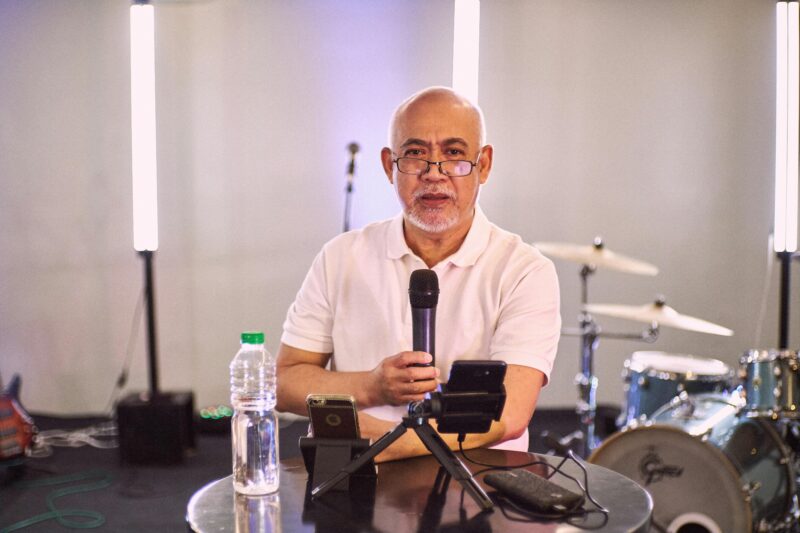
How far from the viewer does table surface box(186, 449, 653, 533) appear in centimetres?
120

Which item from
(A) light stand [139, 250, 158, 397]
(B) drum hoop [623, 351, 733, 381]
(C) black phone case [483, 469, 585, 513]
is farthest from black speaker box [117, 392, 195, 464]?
(C) black phone case [483, 469, 585, 513]

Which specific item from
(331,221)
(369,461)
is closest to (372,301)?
(369,461)

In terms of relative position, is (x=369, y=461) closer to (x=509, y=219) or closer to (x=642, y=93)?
(x=509, y=219)

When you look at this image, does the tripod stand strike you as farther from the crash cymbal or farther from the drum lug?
the crash cymbal

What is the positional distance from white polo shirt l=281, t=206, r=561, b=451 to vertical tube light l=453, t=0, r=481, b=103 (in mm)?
3195

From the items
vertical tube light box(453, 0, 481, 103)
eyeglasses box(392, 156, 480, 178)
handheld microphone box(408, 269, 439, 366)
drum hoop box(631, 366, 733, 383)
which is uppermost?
vertical tube light box(453, 0, 481, 103)

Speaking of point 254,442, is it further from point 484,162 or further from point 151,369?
point 151,369

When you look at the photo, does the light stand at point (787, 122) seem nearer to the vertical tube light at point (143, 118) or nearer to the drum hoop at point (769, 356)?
the drum hoop at point (769, 356)

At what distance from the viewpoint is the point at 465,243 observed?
82.5 inches

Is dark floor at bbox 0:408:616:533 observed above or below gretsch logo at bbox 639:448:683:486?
below

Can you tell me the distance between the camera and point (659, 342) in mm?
5414

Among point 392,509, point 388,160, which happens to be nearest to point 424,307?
point 392,509

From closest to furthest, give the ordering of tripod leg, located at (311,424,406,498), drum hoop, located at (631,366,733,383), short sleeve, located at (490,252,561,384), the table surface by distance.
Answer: the table surface < tripod leg, located at (311,424,406,498) < short sleeve, located at (490,252,561,384) < drum hoop, located at (631,366,733,383)

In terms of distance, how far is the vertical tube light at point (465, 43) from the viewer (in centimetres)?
521
